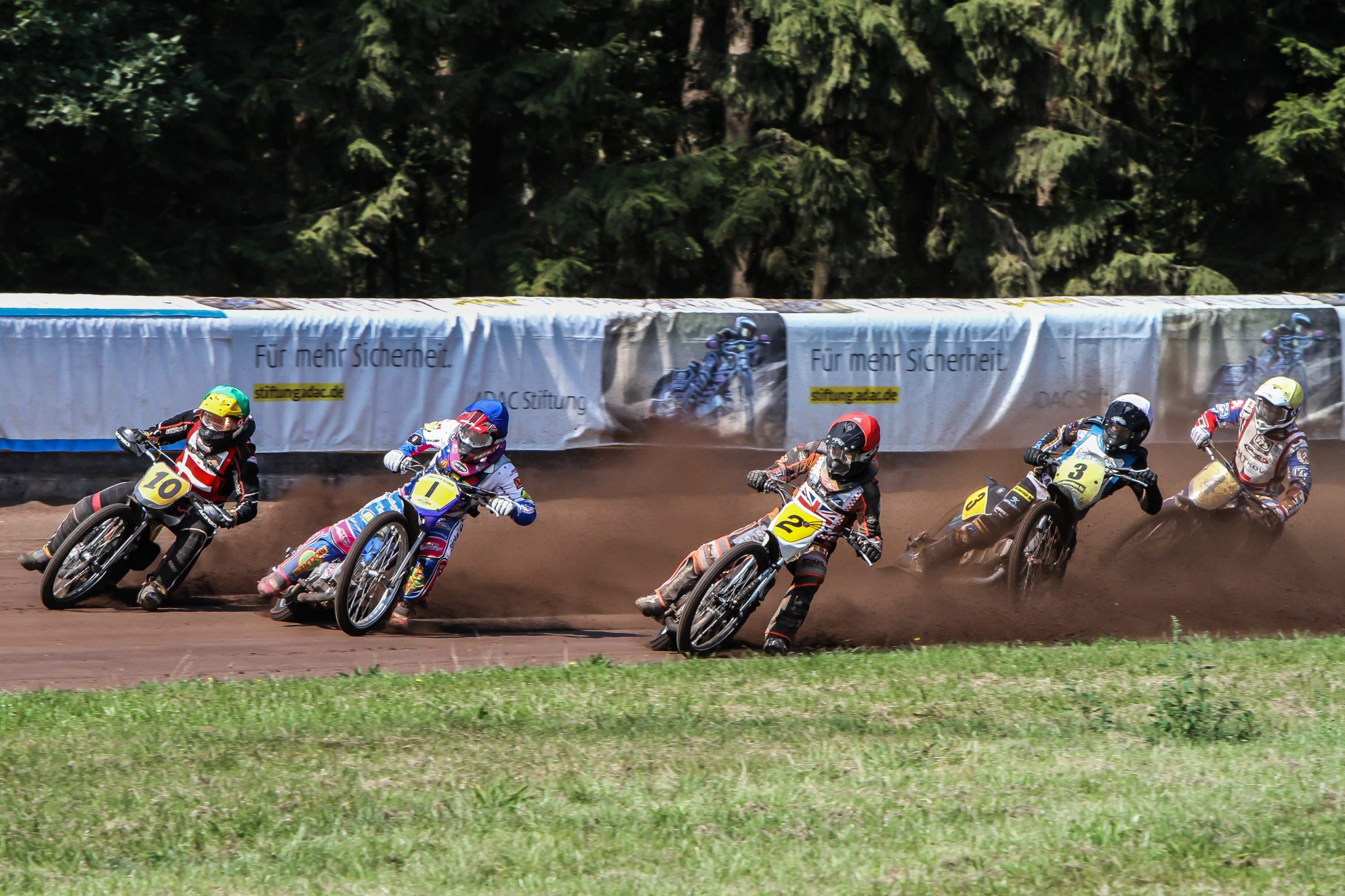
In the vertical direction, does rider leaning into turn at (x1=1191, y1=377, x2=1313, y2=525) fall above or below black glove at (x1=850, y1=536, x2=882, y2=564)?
above

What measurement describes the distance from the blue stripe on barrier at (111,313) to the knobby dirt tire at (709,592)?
8.12 m

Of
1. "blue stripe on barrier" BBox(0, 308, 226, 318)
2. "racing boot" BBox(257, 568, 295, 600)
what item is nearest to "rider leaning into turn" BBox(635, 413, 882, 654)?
"racing boot" BBox(257, 568, 295, 600)

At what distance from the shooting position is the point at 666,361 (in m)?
18.0

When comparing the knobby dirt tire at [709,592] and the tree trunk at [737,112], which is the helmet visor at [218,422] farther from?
the tree trunk at [737,112]

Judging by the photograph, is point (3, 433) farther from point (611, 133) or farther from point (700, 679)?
point (611, 133)

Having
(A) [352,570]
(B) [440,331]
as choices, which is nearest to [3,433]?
(B) [440,331]

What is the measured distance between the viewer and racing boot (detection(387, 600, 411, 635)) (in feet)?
34.9

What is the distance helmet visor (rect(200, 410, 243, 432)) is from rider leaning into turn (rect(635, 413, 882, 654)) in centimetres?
335

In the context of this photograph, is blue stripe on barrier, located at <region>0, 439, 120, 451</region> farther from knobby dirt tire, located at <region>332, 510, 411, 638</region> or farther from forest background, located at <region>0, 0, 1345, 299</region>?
forest background, located at <region>0, 0, 1345, 299</region>

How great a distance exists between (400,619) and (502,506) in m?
1.16

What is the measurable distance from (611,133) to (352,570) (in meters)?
16.8

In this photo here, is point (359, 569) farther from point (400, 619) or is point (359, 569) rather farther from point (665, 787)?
point (665, 787)

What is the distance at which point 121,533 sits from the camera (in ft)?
34.8

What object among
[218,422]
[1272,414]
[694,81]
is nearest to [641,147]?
[694,81]
